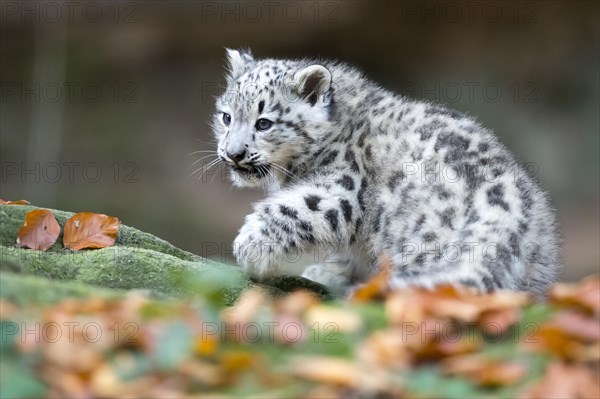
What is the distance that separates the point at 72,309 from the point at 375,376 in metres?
1.38

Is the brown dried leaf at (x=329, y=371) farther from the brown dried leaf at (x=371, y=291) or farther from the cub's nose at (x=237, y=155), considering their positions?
the cub's nose at (x=237, y=155)

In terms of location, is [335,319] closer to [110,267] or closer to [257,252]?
[110,267]

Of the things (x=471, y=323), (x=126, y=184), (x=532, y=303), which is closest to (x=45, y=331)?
(x=471, y=323)

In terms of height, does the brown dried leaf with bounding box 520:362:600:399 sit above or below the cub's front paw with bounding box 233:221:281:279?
below

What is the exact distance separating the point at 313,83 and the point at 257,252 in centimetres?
167

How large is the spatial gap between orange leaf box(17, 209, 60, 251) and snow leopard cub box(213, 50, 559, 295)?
1.19 m

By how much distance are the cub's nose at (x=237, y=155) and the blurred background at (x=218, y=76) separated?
25.2 ft

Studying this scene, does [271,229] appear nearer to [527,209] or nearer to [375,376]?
[527,209]

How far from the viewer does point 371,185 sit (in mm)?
6367

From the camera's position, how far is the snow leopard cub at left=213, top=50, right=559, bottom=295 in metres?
5.53

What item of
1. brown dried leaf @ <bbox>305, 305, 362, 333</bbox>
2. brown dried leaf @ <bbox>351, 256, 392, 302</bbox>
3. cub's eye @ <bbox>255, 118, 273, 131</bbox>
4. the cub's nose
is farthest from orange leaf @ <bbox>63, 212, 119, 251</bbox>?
brown dried leaf @ <bbox>305, 305, 362, 333</bbox>

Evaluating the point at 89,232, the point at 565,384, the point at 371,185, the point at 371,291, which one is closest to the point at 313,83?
the point at 371,185

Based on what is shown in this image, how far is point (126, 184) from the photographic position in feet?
50.5

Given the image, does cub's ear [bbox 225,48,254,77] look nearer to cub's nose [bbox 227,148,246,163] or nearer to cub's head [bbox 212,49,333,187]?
cub's head [bbox 212,49,333,187]
